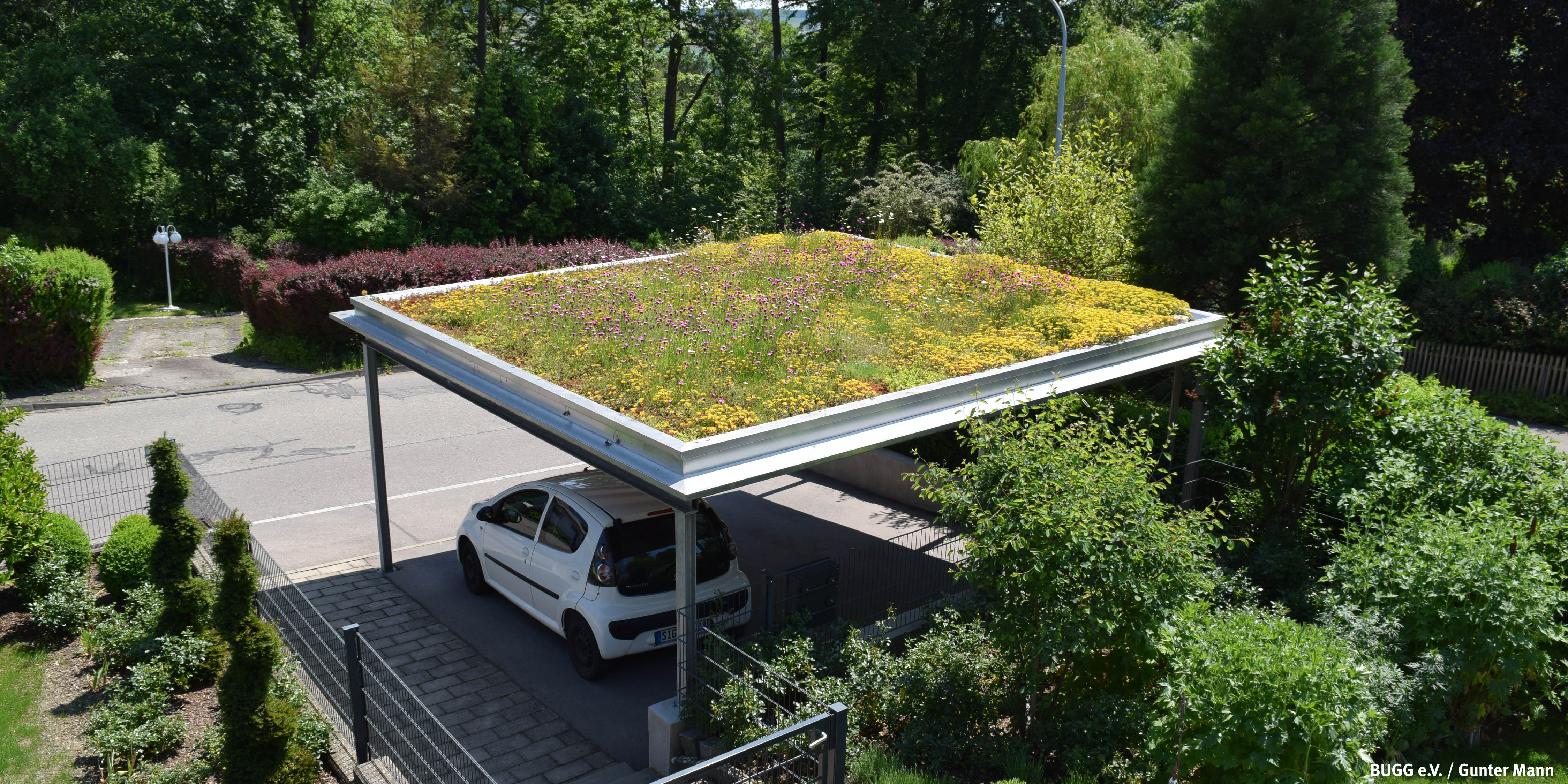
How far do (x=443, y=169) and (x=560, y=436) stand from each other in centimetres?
2317

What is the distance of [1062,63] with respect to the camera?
17.8 m

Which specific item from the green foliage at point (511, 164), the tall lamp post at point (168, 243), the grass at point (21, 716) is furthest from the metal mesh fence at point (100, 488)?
the green foliage at point (511, 164)

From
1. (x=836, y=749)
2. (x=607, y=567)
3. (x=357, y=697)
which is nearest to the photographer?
(x=836, y=749)

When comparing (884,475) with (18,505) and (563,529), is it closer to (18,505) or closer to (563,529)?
(563,529)

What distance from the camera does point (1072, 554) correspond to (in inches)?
243

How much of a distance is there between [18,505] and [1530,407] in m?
24.3

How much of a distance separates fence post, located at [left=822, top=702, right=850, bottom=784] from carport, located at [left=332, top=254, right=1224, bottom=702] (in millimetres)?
1630

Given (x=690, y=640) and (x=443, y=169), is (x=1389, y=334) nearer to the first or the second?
(x=690, y=640)

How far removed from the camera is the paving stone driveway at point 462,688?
7344 millimetres

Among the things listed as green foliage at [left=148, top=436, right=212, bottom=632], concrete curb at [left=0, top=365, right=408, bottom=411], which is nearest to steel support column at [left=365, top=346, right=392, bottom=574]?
green foliage at [left=148, top=436, right=212, bottom=632]

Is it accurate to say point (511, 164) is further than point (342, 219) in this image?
Yes

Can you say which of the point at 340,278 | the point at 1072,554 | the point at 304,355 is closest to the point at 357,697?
the point at 1072,554

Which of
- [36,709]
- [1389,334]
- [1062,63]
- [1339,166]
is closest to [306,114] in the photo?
[1062,63]

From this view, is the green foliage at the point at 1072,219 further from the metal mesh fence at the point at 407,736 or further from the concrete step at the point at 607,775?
the metal mesh fence at the point at 407,736
